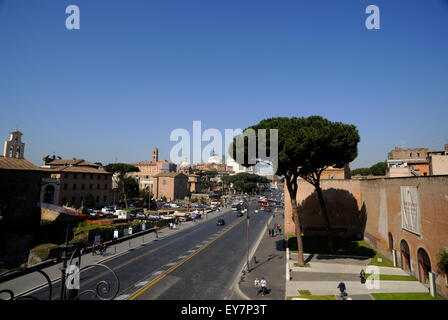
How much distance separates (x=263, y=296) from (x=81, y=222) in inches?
1514

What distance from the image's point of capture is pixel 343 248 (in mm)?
30859

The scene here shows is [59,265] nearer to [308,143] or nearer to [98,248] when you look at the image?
[98,248]

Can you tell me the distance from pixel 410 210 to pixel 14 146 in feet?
207

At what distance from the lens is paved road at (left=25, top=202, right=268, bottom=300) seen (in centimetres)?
1827

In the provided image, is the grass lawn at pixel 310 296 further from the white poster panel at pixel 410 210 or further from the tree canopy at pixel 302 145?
the white poster panel at pixel 410 210

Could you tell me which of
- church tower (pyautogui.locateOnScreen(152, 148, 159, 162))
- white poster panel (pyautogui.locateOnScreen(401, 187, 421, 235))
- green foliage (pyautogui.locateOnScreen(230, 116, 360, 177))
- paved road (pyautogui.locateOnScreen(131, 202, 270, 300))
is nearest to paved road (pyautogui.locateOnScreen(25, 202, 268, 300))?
paved road (pyautogui.locateOnScreen(131, 202, 270, 300))

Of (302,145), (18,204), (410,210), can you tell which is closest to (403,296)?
(410,210)

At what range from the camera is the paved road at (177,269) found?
59.9 ft

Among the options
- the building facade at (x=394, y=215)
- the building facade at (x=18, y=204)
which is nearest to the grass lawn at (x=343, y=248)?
the building facade at (x=394, y=215)

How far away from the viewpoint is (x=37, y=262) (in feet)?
80.5

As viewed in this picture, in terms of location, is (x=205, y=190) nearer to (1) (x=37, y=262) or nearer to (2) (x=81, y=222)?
(2) (x=81, y=222)

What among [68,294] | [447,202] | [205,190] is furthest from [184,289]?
[205,190]

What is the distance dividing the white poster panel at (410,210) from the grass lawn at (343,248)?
216 inches
